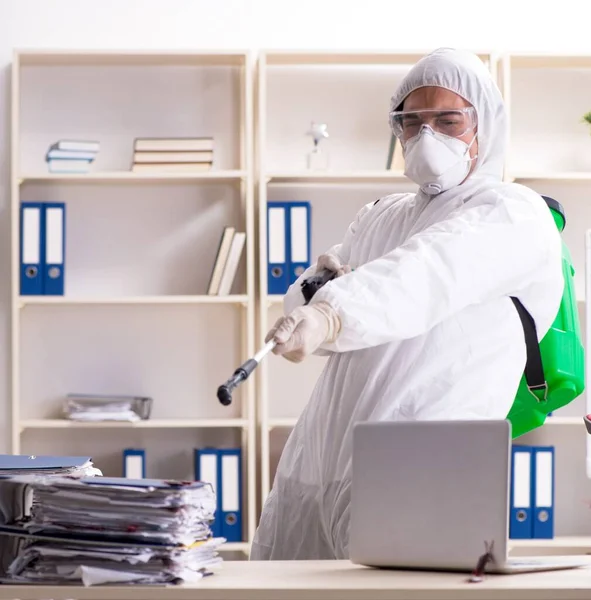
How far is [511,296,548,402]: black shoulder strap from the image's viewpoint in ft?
5.28

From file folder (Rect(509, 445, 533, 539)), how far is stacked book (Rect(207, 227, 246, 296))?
4.05 feet

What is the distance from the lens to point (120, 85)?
13.1 ft

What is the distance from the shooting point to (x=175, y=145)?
3.78 metres

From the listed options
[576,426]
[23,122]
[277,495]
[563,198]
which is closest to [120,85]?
[23,122]

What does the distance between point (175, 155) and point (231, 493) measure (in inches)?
51.2

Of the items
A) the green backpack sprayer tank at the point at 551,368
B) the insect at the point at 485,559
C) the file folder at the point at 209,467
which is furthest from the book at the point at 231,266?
the insect at the point at 485,559

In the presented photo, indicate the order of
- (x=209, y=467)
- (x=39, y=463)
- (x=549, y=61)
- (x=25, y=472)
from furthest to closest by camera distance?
1. (x=549, y=61)
2. (x=209, y=467)
3. (x=39, y=463)
4. (x=25, y=472)

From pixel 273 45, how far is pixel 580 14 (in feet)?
4.13

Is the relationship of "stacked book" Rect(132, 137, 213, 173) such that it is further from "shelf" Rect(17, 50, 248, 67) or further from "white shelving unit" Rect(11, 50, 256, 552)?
"shelf" Rect(17, 50, 248, 67)

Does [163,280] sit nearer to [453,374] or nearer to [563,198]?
[563,198]

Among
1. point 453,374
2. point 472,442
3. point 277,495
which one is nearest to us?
point 472,442

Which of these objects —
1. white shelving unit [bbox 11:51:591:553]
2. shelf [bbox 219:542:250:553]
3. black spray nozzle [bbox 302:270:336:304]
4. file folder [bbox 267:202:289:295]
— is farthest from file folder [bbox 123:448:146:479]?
black spray nozzle [bbox 302:270:336:304]

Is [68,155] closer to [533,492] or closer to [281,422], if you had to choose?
[281,422]

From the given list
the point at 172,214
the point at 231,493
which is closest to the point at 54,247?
the point at 172,214
